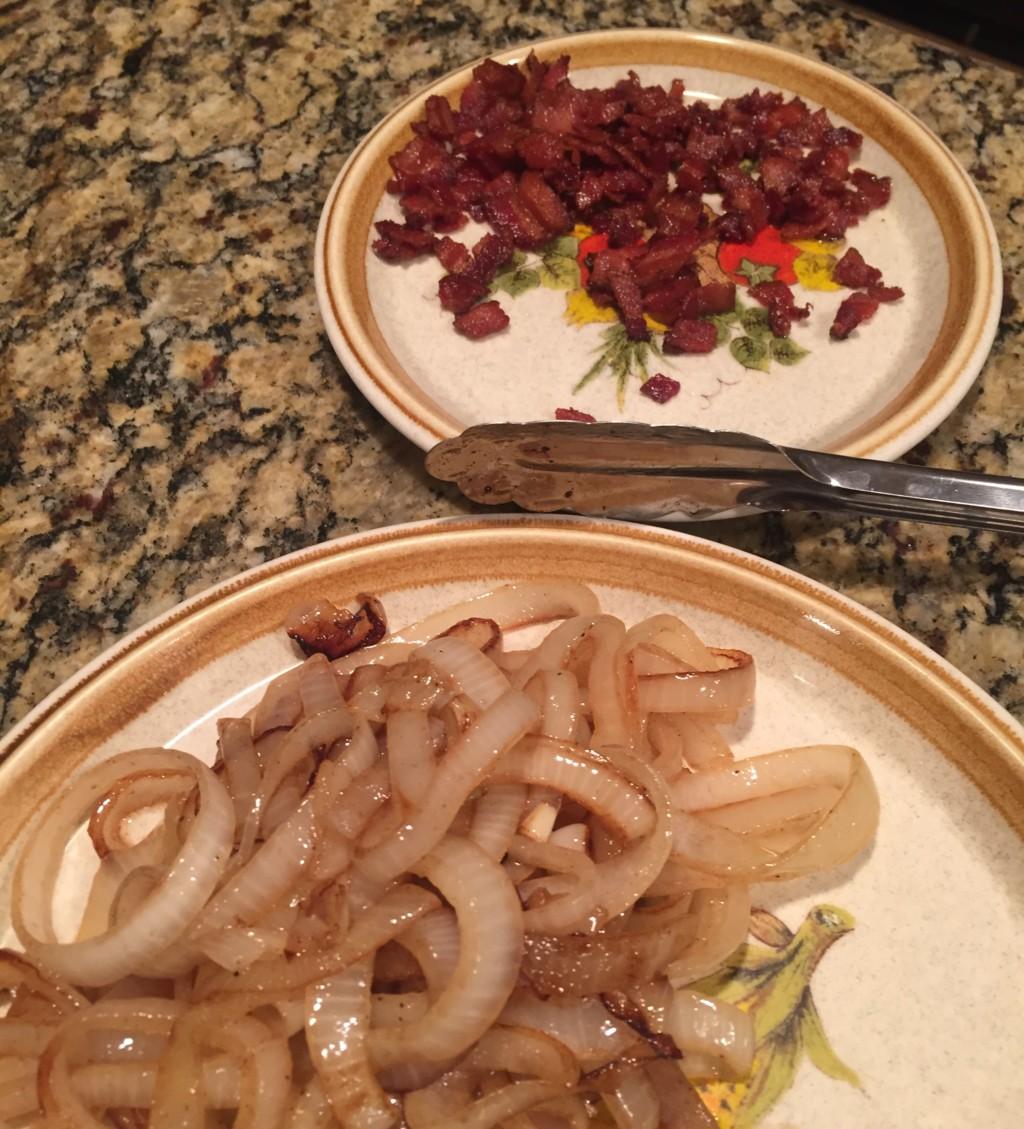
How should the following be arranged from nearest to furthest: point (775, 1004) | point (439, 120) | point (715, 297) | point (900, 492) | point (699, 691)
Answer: point (775, 1004) < point (699, 691) < point (900, 492) < point (715, 297) < point (439, 120)

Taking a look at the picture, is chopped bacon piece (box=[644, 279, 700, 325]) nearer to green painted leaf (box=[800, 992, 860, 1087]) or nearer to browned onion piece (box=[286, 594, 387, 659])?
browned onion piece (box=[286, 594, 387, 659])

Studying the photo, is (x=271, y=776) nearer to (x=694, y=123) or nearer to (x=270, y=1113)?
(x=270, y=1113)

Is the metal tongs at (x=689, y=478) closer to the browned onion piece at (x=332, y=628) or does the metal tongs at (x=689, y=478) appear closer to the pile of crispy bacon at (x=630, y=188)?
the browned onion piece at (x=332, y=628)

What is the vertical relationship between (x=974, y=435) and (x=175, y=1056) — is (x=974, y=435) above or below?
above

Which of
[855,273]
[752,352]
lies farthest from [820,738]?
[855,273]

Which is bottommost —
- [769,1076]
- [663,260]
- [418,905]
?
[769,1076]

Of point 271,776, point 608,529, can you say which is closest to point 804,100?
point 608,529

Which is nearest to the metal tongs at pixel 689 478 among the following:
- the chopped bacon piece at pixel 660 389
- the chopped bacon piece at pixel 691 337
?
the chopped bacon piece at pixel 660 389

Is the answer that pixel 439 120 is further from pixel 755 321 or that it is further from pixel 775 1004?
pixel 775 1004
